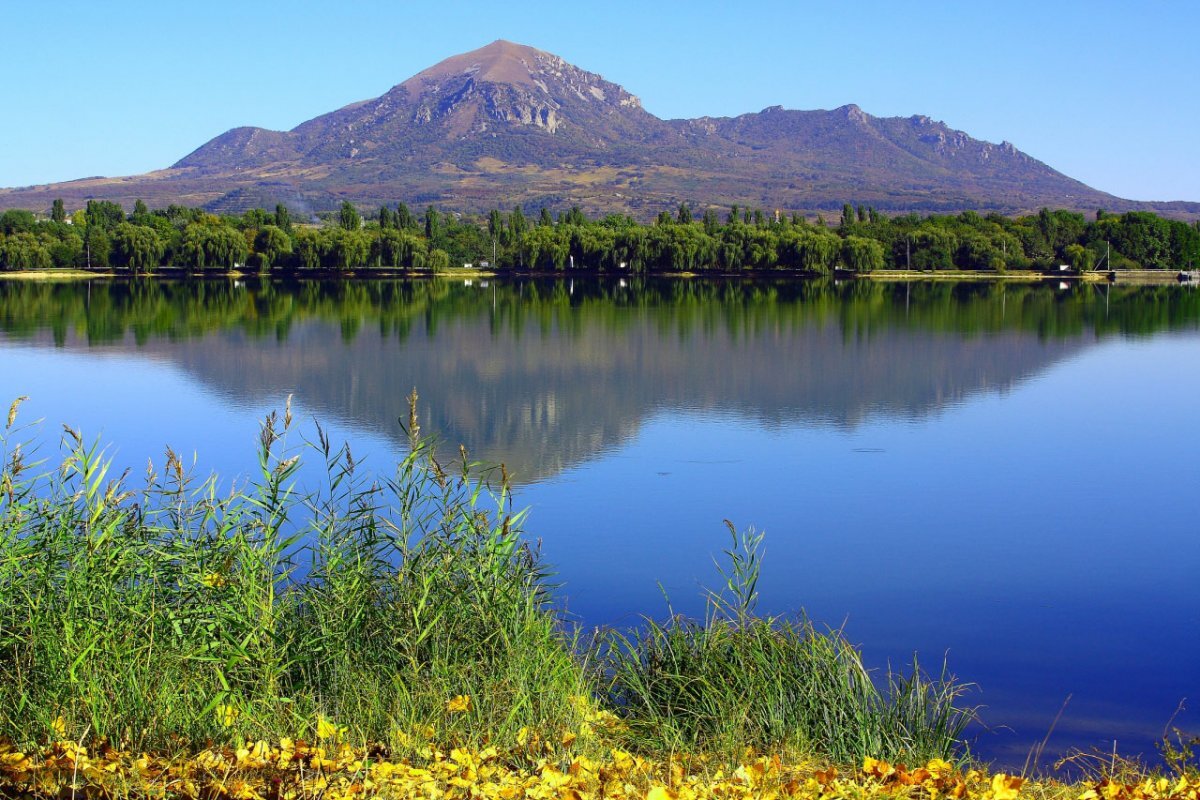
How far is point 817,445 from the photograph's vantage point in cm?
1638

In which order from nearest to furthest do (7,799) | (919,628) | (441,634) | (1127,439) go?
(7,799) → (441,634) → (919,628) → (1127,439)

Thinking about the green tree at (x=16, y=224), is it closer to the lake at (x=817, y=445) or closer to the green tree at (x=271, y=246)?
the green tree at (x=271, y=246)

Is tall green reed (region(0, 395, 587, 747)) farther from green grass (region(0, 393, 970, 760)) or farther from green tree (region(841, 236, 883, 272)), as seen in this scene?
green tree (region(841, 236, 883, 272))

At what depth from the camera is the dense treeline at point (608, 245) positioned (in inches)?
2808

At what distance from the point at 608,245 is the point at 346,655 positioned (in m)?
67.6

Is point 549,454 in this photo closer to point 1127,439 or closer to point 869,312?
point 1127,439

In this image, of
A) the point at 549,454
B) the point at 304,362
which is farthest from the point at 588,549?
the point at 304,362

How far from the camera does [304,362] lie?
25.7 m

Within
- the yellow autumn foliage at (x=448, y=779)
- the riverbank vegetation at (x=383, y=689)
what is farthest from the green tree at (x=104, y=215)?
the yellow autumn foliage at (x=448, y=779)

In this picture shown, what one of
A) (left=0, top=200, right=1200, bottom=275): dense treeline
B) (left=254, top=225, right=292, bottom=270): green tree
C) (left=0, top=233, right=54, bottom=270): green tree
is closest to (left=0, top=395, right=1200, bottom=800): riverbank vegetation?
(left=0, top=200, right=1200, bottom=275): dense treeline

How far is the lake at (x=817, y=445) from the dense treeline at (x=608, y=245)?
32806 mm

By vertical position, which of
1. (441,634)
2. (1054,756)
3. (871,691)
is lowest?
(1054,756)

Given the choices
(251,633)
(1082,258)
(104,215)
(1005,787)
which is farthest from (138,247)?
(1005,787)

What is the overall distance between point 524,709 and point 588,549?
5676mm
